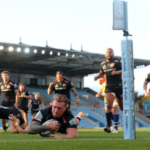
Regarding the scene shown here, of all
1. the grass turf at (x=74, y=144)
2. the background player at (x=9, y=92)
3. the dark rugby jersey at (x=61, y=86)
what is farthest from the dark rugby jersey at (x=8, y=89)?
the grass turf at (x=74, y=144)

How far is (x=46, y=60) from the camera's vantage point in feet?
117

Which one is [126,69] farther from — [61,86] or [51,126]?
[61,86]

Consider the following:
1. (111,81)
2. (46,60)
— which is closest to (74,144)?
(111,81)

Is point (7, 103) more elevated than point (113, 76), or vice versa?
point (113, 76)

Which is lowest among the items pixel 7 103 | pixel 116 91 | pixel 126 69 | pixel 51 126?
pixel 51 126

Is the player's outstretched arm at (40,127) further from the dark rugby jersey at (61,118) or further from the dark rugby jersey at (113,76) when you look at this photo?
the dark rugby jersey at (113,76)

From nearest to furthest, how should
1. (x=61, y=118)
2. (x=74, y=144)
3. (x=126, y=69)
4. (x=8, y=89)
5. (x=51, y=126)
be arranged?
(x=74, y=144) < (x=126, y=69) < (x=51, y=126) < (x=61, y=118) < (x=8, y=89)

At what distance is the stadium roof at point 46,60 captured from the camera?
1203 inches

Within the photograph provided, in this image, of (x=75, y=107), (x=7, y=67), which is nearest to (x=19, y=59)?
(x=7, y=67)

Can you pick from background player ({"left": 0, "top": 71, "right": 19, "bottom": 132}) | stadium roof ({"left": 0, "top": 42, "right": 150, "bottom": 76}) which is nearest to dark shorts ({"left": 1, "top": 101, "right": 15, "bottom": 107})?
background player ({"left": 0, "top": 71, "right": 19, "bottom": 132})

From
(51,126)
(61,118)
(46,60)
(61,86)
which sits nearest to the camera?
(51,126)

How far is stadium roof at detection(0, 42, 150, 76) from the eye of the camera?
30566 millimetres

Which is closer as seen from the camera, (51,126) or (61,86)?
(51,126)

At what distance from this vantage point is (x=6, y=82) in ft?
33.7
